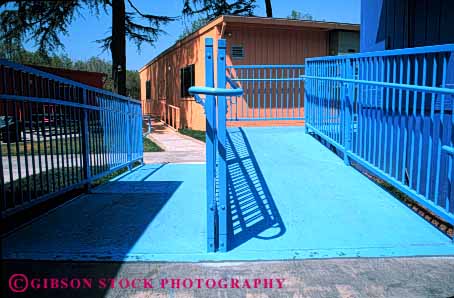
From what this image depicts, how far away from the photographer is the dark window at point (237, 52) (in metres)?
12.8

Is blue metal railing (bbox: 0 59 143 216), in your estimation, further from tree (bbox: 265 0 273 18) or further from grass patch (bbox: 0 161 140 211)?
tree (bbox: 265 0 273 18)

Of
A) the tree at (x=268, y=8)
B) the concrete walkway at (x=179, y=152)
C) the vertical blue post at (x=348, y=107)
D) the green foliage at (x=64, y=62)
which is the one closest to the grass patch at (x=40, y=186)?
the green foliage at (x=64, y=62)

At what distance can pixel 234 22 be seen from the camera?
12.1 m

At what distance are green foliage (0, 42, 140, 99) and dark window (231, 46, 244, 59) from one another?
4.46 metres

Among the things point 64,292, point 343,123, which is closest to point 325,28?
point 343,123

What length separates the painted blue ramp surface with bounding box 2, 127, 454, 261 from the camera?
324cm

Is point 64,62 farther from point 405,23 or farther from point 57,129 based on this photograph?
point 405,23

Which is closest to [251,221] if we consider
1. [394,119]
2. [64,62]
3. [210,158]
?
[210,158]

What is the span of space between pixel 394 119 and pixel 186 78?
41.5 ft

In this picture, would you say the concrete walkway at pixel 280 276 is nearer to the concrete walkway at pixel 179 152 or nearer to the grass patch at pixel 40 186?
the grass patch at pixel 40 186

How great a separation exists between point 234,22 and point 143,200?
8.52 meters

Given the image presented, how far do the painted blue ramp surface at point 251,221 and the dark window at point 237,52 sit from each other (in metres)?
7.39

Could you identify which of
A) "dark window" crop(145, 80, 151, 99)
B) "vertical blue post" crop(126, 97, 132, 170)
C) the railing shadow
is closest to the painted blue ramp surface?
the railing shadow

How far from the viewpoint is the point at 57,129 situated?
4.62 metres
